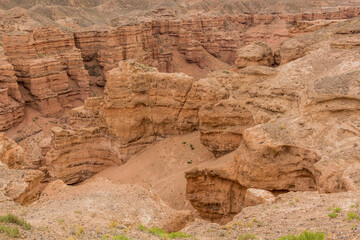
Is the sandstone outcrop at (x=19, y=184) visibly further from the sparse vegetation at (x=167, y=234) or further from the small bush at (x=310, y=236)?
the small bush at (x=310, y=236)

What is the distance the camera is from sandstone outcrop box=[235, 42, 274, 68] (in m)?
29.4

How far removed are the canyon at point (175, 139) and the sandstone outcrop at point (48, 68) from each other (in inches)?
5.1

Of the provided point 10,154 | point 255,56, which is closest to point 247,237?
point 10,154

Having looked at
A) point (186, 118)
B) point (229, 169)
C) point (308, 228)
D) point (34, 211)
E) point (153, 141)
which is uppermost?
point (308, 228)

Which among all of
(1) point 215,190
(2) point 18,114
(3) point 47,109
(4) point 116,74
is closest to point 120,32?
(3) point 47,109

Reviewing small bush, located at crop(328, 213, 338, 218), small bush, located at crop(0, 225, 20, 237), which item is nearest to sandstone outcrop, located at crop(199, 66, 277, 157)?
small bush, located at crop(328, 213, 338, 218)

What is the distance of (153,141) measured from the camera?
2634 centimetres

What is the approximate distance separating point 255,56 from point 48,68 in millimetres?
23825

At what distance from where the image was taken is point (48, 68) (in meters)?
40.0

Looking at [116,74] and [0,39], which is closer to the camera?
[116,74]

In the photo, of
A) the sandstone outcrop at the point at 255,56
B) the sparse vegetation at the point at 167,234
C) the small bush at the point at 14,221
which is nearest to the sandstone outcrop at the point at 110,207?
the sparse vegetation at the point at 167,234

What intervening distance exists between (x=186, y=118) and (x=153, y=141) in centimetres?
321

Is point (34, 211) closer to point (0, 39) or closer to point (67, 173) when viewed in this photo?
point (67, 173)

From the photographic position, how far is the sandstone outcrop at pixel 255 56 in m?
29.4
